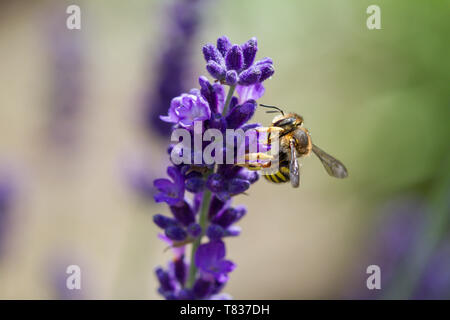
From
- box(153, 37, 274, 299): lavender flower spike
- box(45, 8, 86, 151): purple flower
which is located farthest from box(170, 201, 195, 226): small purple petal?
box(45, 8, 86, 151): purple flower

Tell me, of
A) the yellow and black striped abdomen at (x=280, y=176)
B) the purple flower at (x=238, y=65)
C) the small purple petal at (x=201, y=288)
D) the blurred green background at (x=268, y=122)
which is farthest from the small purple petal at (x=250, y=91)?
the blurred green background at (x=268, y=122)

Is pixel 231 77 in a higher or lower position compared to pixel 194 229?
higher

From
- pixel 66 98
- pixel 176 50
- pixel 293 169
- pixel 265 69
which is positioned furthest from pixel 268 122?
pixel 265 69

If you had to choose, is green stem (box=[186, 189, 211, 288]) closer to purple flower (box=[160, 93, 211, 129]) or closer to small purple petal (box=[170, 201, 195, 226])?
small purple petal (box=[170, 201, 195, 226])

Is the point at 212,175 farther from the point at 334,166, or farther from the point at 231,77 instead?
the point at 334,166

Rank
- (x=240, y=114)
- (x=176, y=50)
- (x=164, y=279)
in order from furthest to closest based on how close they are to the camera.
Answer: (x=176, y=50), (x=164, y=279), (x=240, y=114)

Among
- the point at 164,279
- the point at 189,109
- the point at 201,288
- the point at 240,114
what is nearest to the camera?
the point at 189,109
